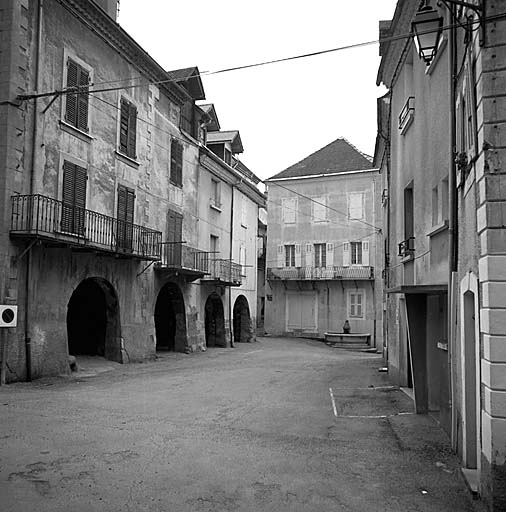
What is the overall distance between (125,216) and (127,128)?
2.97 metres

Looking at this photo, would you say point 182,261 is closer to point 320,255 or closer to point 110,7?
point 110,7

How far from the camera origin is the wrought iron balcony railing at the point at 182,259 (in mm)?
20891

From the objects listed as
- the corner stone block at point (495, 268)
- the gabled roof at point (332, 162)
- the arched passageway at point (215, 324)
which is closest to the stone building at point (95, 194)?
the arched passageway at point (215, 324)

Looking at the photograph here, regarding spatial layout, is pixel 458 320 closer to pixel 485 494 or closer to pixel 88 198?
pixel 485 494

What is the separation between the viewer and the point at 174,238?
73.4 feet

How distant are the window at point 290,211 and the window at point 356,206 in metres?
3.75

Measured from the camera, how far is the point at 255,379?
49.2 ft

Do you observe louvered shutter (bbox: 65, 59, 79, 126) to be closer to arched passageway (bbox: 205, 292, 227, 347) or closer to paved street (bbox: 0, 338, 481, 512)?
paved street (bbox: 0, 338, 481, 512)

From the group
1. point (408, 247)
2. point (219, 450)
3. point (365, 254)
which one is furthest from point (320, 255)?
point (219, 450)

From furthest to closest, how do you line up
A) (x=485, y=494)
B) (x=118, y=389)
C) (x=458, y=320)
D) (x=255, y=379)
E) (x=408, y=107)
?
(x=255, y=379) < (x=118, y=389) < (x=408, y=107) < (x=458, y=320) < (x=485, y=494)

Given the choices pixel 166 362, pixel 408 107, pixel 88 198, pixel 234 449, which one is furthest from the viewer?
pixel 166 362

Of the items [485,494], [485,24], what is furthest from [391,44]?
[485,494]

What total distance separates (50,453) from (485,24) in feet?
21.8

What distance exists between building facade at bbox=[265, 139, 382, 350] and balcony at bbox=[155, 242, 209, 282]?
43.1 feet
